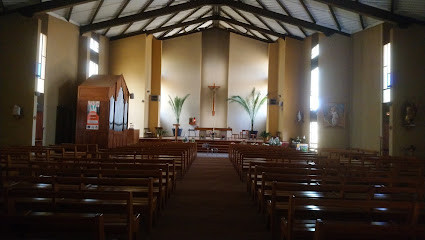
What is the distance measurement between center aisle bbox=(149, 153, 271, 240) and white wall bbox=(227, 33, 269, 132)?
45.8ft

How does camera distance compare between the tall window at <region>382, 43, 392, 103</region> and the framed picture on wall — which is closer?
the tall window at <region>382, 43, 392, 103</region>

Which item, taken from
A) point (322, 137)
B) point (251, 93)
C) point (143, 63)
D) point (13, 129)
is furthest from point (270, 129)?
point (13, 129)

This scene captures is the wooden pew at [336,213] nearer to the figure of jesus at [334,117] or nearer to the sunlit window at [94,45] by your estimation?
the figure of jesus at [334,117]

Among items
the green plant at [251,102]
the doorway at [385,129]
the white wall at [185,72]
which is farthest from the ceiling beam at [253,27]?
the doorway at [385,129]

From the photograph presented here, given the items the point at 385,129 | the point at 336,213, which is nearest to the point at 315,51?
the point at 385,129

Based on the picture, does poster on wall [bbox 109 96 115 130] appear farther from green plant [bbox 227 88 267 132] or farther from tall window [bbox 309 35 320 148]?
tall window [bbox 309 35 320 148]

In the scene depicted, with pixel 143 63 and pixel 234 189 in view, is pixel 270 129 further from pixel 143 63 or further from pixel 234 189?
pixel 234 189

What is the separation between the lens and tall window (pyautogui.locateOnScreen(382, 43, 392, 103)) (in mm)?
11065

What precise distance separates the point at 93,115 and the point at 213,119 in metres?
9.50

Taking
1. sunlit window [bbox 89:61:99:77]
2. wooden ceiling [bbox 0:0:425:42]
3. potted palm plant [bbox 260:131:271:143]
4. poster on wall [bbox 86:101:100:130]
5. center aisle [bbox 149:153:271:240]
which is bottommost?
center aisle [bbox 149:153:271:240]

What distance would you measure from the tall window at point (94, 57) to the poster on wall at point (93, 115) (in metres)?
3.48

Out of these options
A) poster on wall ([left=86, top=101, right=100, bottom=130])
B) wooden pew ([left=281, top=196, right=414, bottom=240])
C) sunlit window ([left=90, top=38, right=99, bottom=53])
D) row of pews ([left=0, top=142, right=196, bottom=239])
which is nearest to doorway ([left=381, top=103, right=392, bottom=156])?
wooden pew ([left=281, top=196, right=414, bottom=240])

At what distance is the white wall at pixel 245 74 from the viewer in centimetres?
1980

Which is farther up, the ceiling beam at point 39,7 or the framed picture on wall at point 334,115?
the ceiling beam at point 39,7
